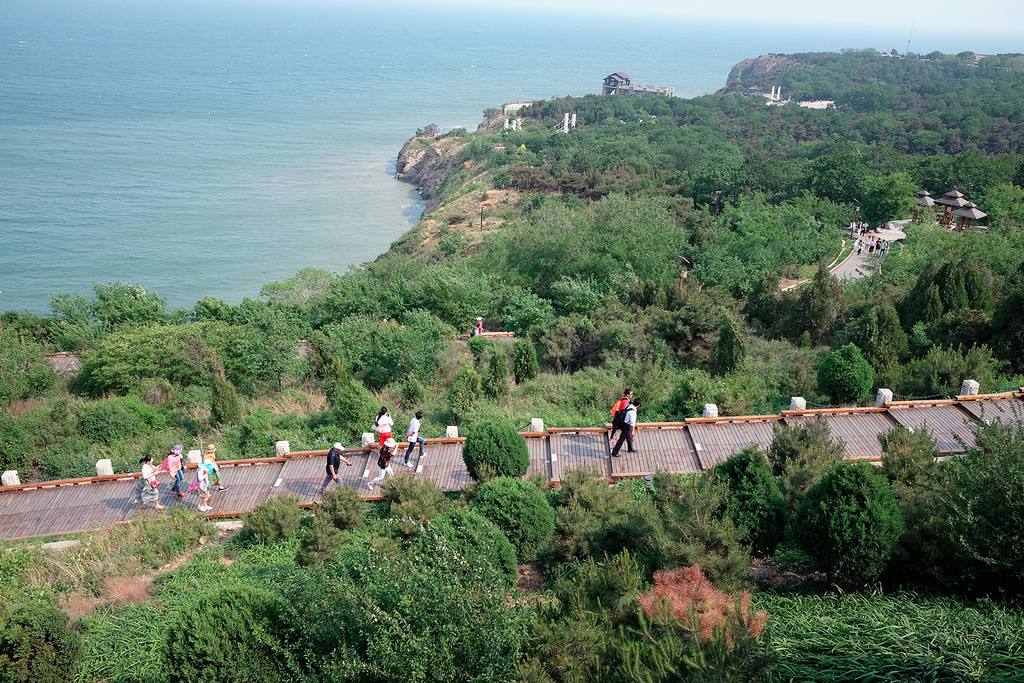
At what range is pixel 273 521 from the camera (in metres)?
11.3

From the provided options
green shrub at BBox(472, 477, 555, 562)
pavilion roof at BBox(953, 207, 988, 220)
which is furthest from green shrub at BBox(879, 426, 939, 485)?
pavilion roof at BBox(953, 207, 988, 220)

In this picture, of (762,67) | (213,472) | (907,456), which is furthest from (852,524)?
(762,67)

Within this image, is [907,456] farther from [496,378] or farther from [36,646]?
[36,646]

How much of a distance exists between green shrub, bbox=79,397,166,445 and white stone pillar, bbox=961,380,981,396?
16.9 metres

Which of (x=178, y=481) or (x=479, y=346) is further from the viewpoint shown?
(x=479, y=346)

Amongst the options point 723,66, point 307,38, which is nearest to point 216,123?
point 307,38

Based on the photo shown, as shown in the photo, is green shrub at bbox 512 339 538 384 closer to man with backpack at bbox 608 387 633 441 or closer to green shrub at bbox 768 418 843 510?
man with backpack at bbox 608 387 633 441

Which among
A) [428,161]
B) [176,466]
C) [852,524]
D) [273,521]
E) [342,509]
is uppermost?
[428,161]

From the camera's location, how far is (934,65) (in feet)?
381

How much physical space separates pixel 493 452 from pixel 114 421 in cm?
981

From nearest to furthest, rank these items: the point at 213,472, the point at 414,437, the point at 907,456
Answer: the point at 907,456 → the point at 213,472 → the point at 414,437

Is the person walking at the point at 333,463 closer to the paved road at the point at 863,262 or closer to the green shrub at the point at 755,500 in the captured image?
the green shrub at the point at 755,500

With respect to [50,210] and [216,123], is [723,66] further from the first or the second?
[50,210]

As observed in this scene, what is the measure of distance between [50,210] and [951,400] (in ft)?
183
